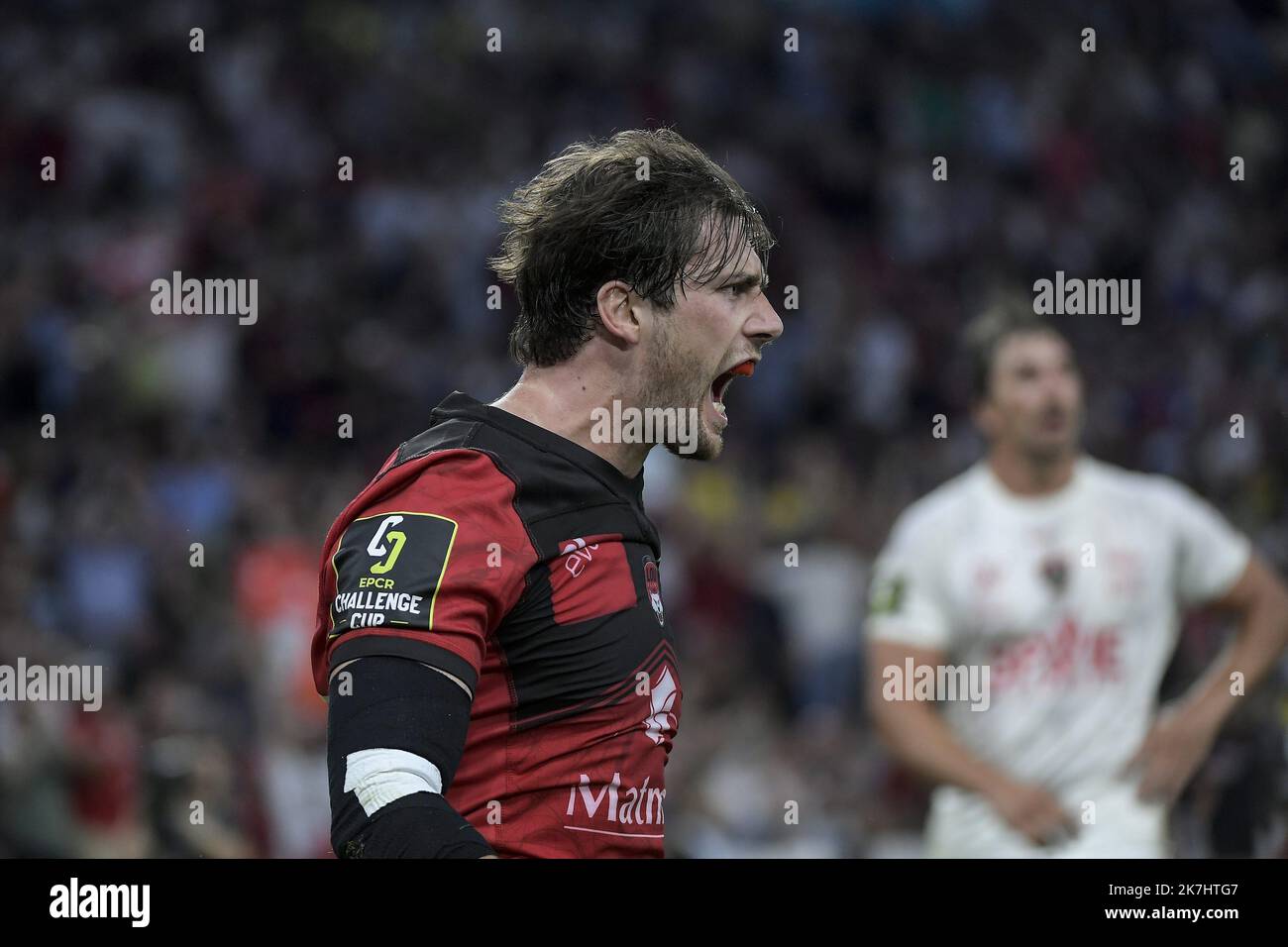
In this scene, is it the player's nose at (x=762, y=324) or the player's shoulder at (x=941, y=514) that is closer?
the player's nose at (x=762, y=324)

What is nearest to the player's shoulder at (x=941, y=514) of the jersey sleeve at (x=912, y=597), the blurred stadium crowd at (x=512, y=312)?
the jersey sleeve at (x=912, y=597)

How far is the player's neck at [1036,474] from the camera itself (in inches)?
190

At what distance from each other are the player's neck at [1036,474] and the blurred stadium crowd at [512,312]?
122 centimetres

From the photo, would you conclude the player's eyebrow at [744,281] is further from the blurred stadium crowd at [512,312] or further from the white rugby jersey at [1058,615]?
the blurred stadium crowd at [512,312]

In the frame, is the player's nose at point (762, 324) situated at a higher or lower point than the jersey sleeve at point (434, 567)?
higher

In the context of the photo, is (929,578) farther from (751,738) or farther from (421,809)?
(421,809)

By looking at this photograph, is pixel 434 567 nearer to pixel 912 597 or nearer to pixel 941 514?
pixel 912 597

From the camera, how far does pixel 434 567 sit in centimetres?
211

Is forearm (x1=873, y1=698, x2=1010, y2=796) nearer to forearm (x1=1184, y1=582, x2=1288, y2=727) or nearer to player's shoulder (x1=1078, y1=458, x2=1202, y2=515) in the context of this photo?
forearm (x1=1184, y1=582, x2=1288, y2=727)

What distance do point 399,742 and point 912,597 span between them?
9.80 ft

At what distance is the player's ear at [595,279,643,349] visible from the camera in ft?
8.37

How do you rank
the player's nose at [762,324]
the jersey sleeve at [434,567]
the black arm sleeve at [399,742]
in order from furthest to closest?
the player's nose at [762,324]
the jersey sleeve at [434,567]
the black arm sleeve at [399,742]

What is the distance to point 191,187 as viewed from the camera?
9969 millimetres
